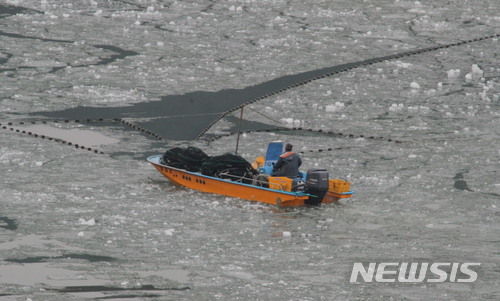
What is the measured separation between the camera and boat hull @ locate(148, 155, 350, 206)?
539 inches

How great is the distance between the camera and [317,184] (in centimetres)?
1361

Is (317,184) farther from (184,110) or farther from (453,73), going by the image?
(453,73)

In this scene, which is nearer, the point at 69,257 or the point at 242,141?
the point at 69,257

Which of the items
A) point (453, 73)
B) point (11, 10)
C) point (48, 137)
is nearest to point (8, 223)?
point (48, 137)

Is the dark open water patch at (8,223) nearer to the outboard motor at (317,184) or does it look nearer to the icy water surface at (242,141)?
the icy water surface at (242,141)

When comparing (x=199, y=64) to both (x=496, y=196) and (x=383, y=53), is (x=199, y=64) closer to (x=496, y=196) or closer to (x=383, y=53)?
(x=383, y=53)

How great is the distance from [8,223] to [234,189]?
326 cm

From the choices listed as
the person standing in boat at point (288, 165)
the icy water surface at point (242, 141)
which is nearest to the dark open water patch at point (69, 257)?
the icy water surface at point (242, 141)

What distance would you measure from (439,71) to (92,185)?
10.3 metres

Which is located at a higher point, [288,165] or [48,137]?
[288,165]

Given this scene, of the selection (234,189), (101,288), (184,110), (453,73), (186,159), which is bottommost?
(101,288)

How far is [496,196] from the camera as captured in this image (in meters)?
14.4

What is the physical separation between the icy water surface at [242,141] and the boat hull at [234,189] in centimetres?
16

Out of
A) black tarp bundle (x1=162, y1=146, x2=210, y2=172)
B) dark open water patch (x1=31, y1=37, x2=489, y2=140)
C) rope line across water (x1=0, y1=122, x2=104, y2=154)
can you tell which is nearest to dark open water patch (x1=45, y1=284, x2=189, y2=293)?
black tarp bundle (x1=162, y1=146, x2=210, y2=172)
